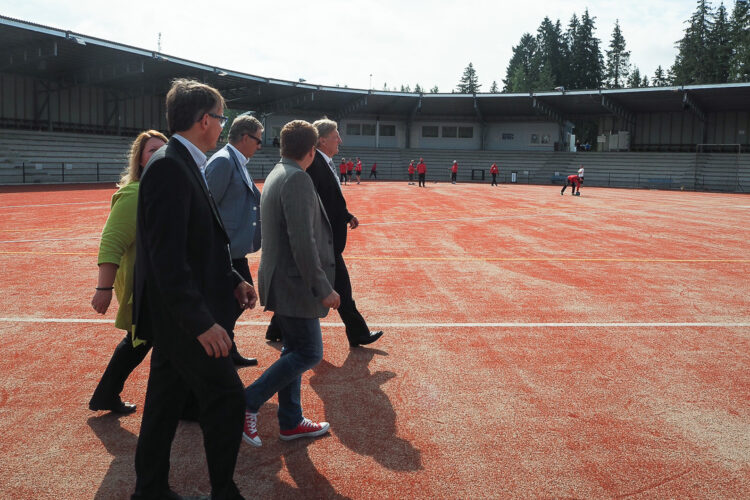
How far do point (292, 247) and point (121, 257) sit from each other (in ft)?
3.83

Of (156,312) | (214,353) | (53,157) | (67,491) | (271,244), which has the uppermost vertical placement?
(53,157)

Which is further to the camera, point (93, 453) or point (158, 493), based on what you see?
point (93, 453)

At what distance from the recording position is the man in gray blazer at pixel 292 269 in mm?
3238

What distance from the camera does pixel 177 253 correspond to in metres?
2.44

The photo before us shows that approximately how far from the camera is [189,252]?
2.56 meters

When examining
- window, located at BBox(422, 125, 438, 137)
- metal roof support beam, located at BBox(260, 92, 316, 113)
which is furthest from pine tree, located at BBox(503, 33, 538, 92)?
metal roof support beam, located at BBox(260, 92, 316, 113)

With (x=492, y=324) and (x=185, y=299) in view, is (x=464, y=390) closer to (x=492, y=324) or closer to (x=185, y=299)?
(x=492, y=324)

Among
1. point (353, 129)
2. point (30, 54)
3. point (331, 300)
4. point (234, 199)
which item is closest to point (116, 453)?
point (331, 300)

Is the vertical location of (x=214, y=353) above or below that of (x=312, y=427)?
above

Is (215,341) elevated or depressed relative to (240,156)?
depressed

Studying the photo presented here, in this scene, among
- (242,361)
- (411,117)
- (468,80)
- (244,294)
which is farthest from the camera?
(468,80)

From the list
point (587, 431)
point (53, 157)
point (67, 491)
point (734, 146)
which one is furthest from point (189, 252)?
point (734, 146)

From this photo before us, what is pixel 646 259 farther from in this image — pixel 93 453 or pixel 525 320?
pixel 93 453

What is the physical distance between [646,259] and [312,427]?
853 centimetres
